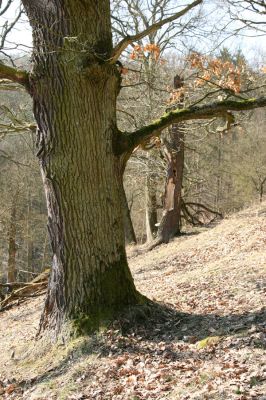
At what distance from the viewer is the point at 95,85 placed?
5512mm

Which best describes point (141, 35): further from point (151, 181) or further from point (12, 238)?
point (12, 238)

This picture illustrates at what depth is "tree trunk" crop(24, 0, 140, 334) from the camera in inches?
211

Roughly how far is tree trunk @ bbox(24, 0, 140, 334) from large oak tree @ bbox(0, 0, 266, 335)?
1cm

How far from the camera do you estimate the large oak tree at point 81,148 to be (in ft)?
17.6

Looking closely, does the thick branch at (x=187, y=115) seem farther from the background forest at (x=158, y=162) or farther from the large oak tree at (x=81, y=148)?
the background forest at (x=158, y=162)

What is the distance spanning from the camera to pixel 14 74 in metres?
5.38

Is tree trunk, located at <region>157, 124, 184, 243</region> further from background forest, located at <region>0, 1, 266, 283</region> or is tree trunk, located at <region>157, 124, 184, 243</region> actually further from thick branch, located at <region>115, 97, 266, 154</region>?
thick branch, located at <region>115, 97, 266, 154</region>

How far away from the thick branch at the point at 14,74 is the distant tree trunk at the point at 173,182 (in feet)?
28.5

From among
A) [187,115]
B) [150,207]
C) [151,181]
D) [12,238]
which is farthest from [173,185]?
[12,238]

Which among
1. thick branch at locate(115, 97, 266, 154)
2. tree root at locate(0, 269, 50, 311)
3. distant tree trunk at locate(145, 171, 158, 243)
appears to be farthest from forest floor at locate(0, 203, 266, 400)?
distant tree trunk at locate(145, 171, 158, 243)

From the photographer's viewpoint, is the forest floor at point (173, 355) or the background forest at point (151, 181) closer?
the forest floor at point (173, 355)

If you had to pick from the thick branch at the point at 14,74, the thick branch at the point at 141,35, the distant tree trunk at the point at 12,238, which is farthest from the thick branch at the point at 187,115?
the distant tree trunk at the point at 12,238

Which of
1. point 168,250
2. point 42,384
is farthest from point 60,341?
point 168,250

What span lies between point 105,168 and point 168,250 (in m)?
8.00
